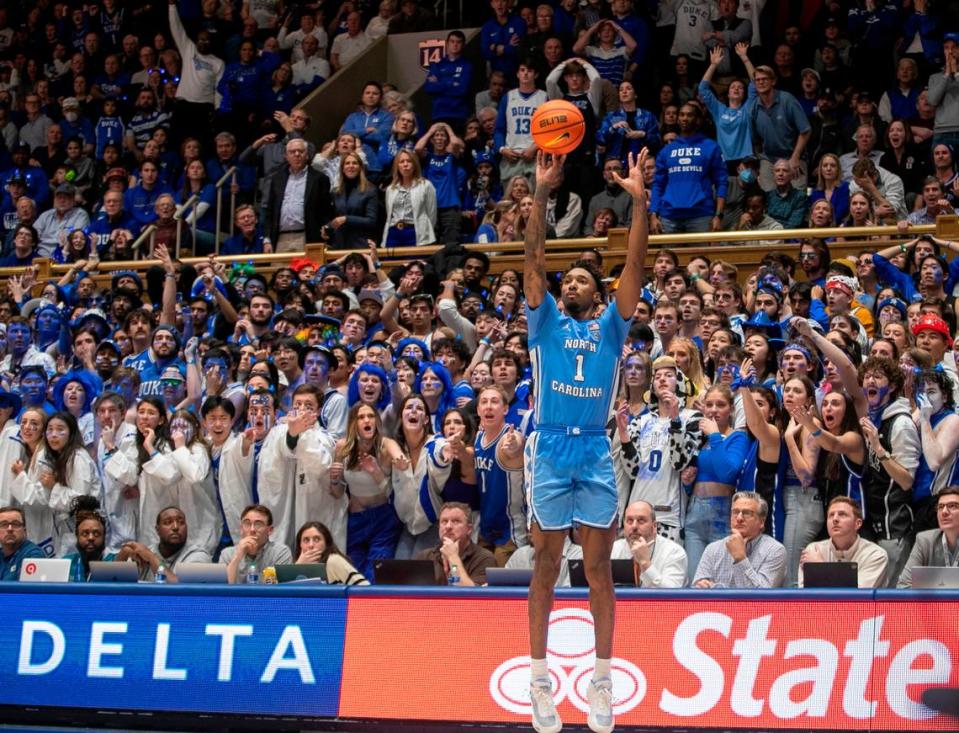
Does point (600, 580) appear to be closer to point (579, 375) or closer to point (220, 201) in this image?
point (579, 375)

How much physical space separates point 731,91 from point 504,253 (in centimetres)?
291

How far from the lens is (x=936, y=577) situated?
8.07 metres

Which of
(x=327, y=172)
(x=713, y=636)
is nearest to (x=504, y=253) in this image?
(x=327, y=172)

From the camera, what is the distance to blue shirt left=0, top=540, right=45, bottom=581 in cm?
1077

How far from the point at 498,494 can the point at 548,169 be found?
3.84 metres

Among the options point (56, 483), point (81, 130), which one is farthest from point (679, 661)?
point (81, 130)

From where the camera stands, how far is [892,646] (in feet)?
26.2

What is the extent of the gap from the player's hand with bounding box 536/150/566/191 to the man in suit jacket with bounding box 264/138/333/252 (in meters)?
9.41

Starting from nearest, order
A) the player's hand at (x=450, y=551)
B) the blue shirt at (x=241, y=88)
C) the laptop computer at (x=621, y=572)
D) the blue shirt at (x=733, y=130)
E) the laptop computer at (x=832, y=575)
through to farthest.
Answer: the laptop computer at (x=832, y=575)
the laptop computer at (x=621, y=572)
the player's hand at (x=450, y=551)
the blue shirt at (x=733, y=130)
the blue shirt at (x=241, y=88)

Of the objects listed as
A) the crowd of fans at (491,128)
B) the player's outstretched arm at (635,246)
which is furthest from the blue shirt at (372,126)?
the player's outstretched arm at (635,246)

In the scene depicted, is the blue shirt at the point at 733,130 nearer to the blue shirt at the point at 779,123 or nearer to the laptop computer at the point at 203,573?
the blue shirt at the point at 779,123

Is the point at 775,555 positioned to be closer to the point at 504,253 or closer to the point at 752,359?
the point at 752,359

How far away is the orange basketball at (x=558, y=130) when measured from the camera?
7066 millimetres

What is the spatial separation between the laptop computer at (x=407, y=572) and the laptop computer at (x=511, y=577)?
437 millimetres
